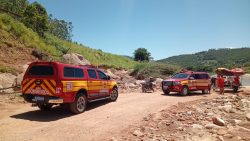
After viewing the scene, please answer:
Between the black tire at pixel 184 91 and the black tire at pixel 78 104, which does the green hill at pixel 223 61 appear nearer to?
the black tire at pixel 184 91

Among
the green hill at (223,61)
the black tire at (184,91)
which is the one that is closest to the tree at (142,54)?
the green hill at (223,61)

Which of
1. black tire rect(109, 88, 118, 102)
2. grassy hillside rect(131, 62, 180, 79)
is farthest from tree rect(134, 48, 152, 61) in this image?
black tire rect(109, 88, 118, 102)

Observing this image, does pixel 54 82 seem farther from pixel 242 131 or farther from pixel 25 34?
pixel 25 34

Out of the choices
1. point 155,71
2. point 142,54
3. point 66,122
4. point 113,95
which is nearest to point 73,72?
point 66,122

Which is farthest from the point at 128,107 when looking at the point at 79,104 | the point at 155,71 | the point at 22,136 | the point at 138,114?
the point at 155,71

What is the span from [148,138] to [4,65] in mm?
14748

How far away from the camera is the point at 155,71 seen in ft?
110

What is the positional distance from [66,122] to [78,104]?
5.50 feet

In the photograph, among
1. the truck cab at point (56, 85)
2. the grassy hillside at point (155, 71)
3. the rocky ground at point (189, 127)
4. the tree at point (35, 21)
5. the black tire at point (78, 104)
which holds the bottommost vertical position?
the rocky ground at point (189, 127)

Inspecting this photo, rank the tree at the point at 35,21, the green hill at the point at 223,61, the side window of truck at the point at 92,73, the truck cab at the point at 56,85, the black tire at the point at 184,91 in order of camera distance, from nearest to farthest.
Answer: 1. the truck cab at the point at 56,85
2. the side window of truck at the point at 92,73
3. the black tire at the point at 184,91
4. the tree at the point at 35,21
5. the green hill at the point at 223,61

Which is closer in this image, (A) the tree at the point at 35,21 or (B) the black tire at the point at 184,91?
(B) the black tire at the point at 184,91

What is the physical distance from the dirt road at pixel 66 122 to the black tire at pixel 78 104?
0.25 meters

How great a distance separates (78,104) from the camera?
1063 centimetres

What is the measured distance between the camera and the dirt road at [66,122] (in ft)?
24.4
